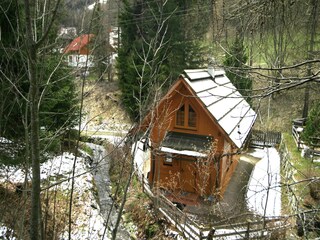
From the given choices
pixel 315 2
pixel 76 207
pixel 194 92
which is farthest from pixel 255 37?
pixel 76 207

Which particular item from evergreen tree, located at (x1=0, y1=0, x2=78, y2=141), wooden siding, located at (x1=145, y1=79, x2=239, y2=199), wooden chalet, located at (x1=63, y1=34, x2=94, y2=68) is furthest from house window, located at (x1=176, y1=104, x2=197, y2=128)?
wooden chalet, located at (x1=63, y1=34, x2=94, y2=68)

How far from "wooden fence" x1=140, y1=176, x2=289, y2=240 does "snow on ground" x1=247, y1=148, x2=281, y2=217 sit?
0.58 metres

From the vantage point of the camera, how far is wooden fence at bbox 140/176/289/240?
9874 millimetres

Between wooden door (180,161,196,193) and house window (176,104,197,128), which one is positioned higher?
house window (176,104,197,128)

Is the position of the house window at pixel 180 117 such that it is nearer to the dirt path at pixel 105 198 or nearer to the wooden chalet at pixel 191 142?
the wooden chalet at pixel 191 142

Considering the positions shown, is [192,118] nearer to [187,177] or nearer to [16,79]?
[187,177]

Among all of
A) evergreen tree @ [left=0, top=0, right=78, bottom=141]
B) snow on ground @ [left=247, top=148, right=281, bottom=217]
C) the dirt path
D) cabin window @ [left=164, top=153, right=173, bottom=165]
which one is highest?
evergreen tree @ [left=0, top=0, right=78, bottom=141]

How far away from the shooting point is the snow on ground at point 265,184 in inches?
480

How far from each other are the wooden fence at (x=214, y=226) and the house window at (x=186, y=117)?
376cm

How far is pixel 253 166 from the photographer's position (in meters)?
18.3

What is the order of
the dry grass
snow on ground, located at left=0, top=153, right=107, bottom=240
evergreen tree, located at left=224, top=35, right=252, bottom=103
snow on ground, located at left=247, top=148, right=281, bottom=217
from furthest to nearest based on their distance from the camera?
1. the dry grass
2. snow on ground, located at left=247, top=148, right=281, bottom=217
3. snow on ground, located at left=0, top=153, right=107, bottom=240
4. evergreen tree, located at left=224, top=35, right=252, bottom=103

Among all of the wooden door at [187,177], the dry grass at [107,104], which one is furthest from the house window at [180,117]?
the dry grass at [107,104]

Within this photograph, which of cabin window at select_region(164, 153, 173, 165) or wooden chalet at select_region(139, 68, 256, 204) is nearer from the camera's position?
wooden chalet at select_region(139, 68, 256, 204)

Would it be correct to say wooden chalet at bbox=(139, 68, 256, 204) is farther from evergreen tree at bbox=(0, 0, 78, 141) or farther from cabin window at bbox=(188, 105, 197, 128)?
evergreen tree at bbox=(0, 0, 78, 141)
